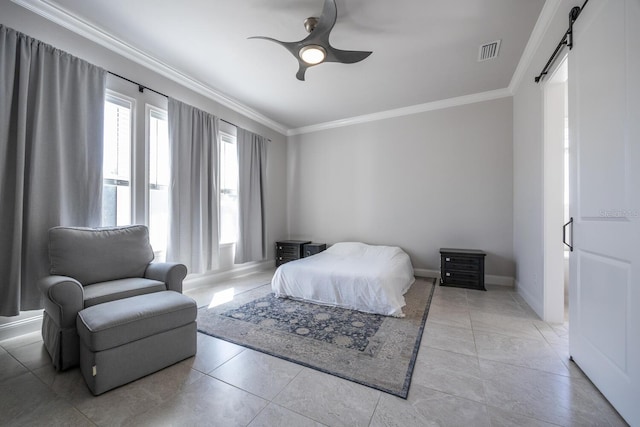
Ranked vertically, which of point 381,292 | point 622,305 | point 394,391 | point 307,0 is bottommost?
point 394,391

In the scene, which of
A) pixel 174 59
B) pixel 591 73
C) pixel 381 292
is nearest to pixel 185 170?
pixel 174 59

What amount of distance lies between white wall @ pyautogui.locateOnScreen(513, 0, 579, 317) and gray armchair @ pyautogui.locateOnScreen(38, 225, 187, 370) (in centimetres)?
377

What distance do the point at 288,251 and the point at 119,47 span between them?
3888 mm

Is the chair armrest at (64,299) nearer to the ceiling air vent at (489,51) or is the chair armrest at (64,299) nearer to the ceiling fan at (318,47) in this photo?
the ceiling fan at (318,47)

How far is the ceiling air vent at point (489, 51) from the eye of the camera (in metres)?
2.87

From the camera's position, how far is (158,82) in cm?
332

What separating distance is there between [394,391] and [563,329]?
1989mm

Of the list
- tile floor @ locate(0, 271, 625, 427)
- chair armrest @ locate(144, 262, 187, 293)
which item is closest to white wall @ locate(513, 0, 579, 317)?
tile floor @ locate(0, 271, 625, 427)

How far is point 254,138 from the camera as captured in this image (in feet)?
15.9

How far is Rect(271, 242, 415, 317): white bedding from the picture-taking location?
2785 mm

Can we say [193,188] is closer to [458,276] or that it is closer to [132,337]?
[132,337]

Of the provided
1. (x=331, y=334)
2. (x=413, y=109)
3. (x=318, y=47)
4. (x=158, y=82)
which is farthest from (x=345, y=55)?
(x=331, y=334)

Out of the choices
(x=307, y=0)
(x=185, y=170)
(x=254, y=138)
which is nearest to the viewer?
(x=307, y=0)

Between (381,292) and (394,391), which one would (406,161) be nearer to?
(381,292)
